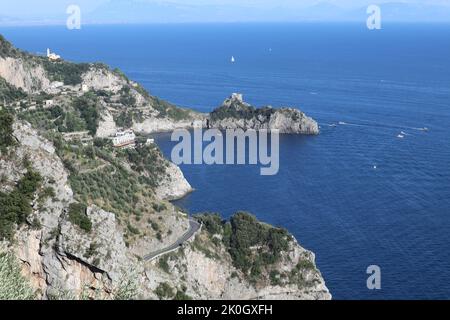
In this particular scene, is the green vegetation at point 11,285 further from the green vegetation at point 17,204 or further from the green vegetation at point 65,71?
the green vegetation at point 65,71

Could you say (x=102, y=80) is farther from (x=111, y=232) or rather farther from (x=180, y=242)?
(x=111, y=232)

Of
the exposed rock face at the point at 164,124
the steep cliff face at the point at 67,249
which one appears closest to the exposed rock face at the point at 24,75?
the exposed rock face at the point at 164,124

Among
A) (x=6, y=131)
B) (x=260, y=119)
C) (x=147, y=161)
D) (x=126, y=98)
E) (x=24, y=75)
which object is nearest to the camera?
(x=6, y=131)

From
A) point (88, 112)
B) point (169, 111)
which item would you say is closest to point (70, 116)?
point (88, 112)

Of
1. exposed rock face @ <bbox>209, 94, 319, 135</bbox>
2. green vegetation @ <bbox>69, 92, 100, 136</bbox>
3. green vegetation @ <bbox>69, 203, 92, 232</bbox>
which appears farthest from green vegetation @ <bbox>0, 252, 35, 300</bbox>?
exposed rock face @ <bbox>209, 94, 319, 135</bbox>
